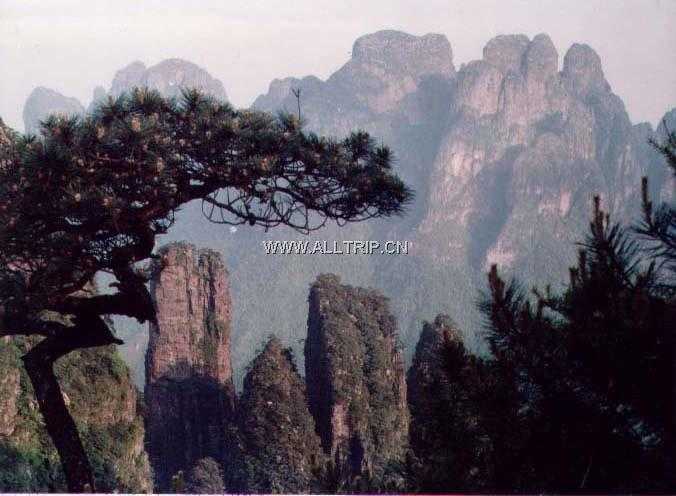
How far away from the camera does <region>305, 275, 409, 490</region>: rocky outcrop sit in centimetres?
3116

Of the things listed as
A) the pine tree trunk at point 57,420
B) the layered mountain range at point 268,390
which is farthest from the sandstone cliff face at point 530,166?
the layered mountain range at point 268,390

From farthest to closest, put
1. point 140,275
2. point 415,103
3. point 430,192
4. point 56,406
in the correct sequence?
point 415,103
point 430,192
point 140,275
point 56,406

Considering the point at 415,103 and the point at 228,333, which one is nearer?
the point at 415,103

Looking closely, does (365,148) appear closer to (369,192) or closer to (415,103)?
(369,192)

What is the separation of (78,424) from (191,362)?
2680 cm

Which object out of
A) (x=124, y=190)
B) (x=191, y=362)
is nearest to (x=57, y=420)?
(x=124, y=190)

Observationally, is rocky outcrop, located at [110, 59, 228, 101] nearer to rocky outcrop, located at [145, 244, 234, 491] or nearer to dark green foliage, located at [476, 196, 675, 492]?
dark green foliage, located at [476, 196, 675, 492]

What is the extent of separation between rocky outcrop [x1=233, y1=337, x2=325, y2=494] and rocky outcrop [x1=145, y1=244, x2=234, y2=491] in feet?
19.7

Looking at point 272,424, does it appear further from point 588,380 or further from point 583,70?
point 588,380

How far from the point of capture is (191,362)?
40000 mm

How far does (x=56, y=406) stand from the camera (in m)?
6.67

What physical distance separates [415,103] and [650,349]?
40.4ft

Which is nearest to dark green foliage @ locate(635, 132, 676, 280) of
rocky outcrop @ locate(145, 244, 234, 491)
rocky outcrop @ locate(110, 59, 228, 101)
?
rocky outcrop @ locate(110, 59, 228, 101)

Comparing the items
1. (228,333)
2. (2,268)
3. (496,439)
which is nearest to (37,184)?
(2,268)
